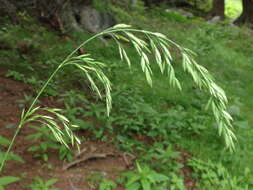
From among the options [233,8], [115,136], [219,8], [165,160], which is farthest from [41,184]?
[233,8]

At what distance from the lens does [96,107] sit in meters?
4.18

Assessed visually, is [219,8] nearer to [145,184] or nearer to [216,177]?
[216,177]

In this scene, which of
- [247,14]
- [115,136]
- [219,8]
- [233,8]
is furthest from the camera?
[233,8]

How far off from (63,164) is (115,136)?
92cm

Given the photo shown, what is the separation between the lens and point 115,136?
13.3 ft

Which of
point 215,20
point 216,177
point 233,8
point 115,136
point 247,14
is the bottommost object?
point 233,8

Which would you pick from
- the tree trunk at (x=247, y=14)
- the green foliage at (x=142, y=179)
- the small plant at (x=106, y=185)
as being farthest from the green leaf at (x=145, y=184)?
the tree trunk at (x=247, y=14)

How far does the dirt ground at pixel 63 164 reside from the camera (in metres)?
3.02

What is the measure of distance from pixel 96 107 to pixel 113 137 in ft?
1.47

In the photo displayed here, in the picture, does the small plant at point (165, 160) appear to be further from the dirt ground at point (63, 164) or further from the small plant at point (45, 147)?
the small plant at point (45, 147)

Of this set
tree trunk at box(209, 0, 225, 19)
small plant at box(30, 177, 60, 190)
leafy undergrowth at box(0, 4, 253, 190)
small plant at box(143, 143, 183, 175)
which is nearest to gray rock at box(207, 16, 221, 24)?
tree trunk at box(209, 0, 225, 19)

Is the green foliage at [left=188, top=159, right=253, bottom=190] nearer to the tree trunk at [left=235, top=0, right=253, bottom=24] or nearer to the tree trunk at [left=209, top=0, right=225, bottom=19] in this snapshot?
the tree trunk at [left=235, top=0, right=253, bottom=24]

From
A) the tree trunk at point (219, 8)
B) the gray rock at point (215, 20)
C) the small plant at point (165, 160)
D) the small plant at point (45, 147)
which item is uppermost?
the small plant at point (45, 147)

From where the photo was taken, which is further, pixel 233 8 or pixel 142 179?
pixel 233 8
